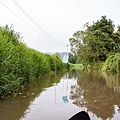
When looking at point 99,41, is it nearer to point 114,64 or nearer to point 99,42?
point 99,42

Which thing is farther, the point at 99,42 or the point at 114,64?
the point at 99,42

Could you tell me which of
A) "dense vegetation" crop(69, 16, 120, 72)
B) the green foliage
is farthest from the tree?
the green foliage

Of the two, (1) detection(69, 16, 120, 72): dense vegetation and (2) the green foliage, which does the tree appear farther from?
(2) the green foliage

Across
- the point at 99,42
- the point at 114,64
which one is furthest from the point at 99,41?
the point at 114,64

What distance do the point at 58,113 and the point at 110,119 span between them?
1.37 m

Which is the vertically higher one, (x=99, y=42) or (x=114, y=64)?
(x=99, y=42)

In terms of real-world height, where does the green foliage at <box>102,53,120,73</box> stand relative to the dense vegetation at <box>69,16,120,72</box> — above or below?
below

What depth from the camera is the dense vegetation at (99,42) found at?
131ft

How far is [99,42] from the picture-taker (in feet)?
130

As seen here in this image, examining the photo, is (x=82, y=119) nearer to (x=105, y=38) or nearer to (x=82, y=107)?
(x=82, y=107)

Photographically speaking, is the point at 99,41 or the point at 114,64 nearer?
the point at 114,64

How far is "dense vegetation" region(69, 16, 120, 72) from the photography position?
4000 cm

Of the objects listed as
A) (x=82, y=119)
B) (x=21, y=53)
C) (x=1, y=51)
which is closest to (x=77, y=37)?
(x=21, y=53)

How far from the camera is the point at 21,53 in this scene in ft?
38.5
